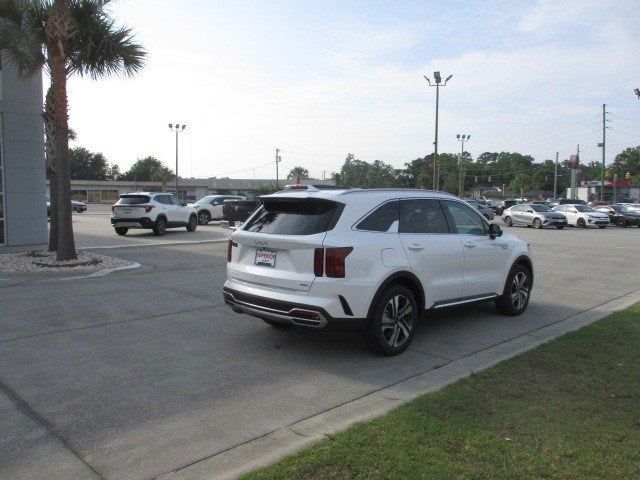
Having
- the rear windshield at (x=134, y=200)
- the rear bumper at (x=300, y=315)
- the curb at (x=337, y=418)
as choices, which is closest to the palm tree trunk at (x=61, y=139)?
the rear windshield at (x=134, y=200)

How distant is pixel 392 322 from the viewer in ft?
19.3

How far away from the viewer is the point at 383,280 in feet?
18.4

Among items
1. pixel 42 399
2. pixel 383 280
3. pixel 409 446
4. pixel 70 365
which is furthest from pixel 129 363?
pixel 409 446

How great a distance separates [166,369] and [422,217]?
3342 millimetres

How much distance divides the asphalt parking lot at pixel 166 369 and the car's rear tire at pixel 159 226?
36.2 feet

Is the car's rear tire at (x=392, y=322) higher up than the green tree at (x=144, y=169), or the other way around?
the green tree at (x=144, y=169)

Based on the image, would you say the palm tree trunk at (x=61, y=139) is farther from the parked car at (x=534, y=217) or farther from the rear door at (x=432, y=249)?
the parked car at (x=534, y=217)

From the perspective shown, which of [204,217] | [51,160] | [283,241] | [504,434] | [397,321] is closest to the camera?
[504,434]

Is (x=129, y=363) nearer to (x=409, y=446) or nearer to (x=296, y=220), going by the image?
(x=296, y=220)

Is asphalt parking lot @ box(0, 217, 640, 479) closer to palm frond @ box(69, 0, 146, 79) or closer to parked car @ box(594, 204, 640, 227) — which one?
palm frond @ box(69, 0, 146, 79)

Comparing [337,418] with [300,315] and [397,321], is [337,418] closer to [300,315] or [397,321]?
[300,315]

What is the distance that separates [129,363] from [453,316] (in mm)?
4550

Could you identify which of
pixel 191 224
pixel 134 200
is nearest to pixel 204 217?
pixel 191 224

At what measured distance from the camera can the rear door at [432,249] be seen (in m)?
6.11
